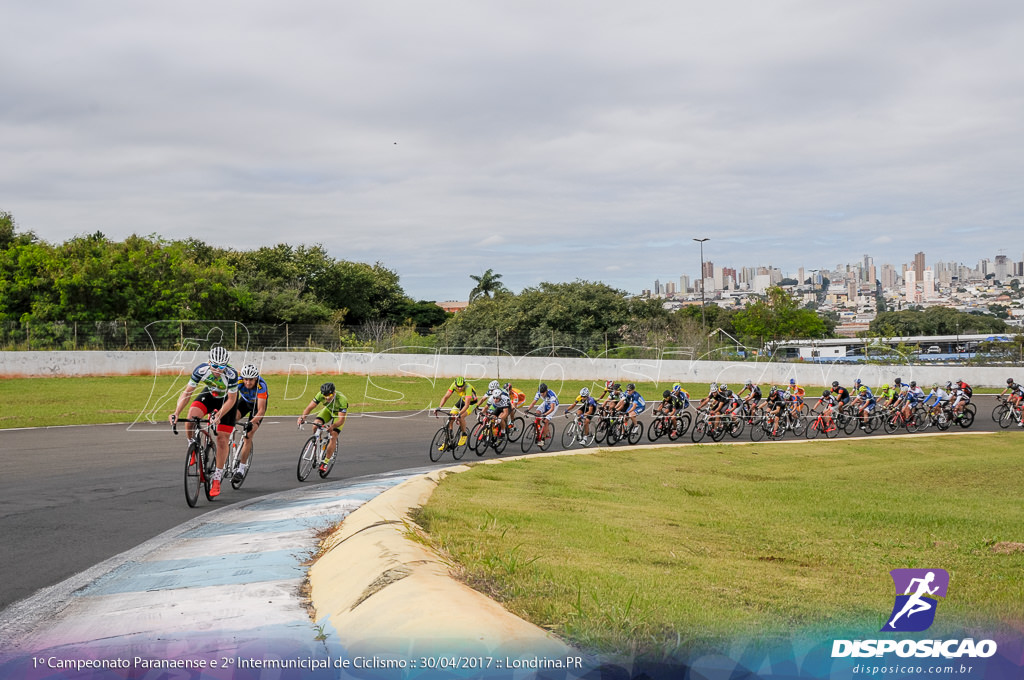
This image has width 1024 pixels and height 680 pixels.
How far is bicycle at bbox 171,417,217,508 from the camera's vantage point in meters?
10.5

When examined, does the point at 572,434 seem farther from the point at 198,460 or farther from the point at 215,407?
the point at 198,460

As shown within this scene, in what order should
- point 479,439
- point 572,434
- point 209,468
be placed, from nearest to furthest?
point 209,468
point 479,439
point 572,434

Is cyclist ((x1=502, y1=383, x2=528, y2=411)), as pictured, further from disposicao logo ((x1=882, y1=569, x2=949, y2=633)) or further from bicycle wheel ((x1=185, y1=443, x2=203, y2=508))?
disposicao logo ((x1=882, y1=569, x2=949, y2=633))

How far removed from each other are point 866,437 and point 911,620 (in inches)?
970

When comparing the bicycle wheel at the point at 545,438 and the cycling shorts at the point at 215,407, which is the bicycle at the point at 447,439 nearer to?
the bicycle wheel at the point at 545,438

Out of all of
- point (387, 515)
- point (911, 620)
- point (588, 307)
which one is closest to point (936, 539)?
point (911, 620)

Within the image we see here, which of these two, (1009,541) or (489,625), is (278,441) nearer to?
(1009,541)

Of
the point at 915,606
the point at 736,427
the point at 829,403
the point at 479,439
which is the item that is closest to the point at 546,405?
the point at 479,439

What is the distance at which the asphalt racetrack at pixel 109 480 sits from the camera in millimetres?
7906

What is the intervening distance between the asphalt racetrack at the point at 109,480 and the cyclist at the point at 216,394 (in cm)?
83

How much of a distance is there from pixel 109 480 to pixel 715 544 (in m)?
9.25

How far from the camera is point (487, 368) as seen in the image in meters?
43.3

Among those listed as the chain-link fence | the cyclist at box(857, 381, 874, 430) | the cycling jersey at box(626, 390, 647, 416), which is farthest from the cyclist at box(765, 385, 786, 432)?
the chain-link fence

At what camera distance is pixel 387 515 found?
810cm
